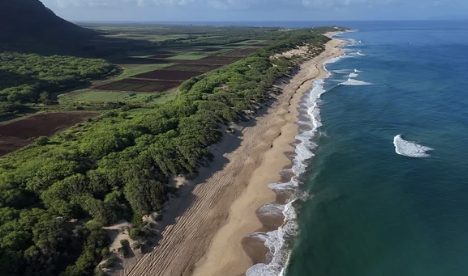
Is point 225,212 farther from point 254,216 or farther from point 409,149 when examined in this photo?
point 409,149

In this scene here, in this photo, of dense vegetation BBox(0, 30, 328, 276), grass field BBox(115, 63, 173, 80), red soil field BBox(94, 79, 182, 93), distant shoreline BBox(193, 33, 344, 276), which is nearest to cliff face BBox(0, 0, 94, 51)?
grass field BBox(115, 63, 173, 80)

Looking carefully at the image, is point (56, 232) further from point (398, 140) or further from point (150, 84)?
point (150, 84)

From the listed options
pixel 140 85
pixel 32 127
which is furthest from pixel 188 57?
pixel 32 127

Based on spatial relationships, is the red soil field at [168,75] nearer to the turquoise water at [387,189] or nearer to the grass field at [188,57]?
the grass field at [188,57]

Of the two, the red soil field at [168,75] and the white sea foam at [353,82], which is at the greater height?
the red soil field at [168,75]

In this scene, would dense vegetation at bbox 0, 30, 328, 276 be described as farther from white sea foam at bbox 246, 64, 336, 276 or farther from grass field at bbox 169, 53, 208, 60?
grass field at bbox 169, 53, 208, 60

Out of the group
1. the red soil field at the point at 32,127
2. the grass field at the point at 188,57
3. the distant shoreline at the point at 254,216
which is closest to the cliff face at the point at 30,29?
the grass field at the point at 188,57

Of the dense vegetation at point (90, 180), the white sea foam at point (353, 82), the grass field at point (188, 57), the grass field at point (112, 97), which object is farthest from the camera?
the grass field at point (188, 57)
